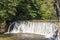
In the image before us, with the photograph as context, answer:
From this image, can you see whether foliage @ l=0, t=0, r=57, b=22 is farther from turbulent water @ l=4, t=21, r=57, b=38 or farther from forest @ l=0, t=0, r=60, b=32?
turbulent water @ l=4, t=21, r=57, b=38

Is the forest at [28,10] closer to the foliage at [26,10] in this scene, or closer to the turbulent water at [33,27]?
the foliage at [26,10]

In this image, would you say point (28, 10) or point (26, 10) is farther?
point (28, 10)

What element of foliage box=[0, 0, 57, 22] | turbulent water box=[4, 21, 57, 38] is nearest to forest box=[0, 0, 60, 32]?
foliage box=[0, 0, 57, 22]

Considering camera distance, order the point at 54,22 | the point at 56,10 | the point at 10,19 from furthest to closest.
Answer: the point at 56,10 → the point at 10,19 → the point at 54,22

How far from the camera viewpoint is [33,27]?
16.8 metres

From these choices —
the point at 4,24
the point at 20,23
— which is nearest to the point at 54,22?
the point at 20,23

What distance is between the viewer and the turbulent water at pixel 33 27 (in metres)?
15.9

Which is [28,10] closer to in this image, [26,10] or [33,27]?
[26,10]

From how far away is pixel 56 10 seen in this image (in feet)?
77.3

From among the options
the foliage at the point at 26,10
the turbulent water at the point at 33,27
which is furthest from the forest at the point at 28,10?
the turbulent water at the point at 33,27

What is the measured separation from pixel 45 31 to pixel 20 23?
243 cm

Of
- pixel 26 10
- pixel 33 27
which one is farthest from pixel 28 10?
pixel 33 27

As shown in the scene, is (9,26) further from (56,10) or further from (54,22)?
(56,10)

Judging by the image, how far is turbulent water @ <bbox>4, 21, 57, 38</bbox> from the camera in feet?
52.3
